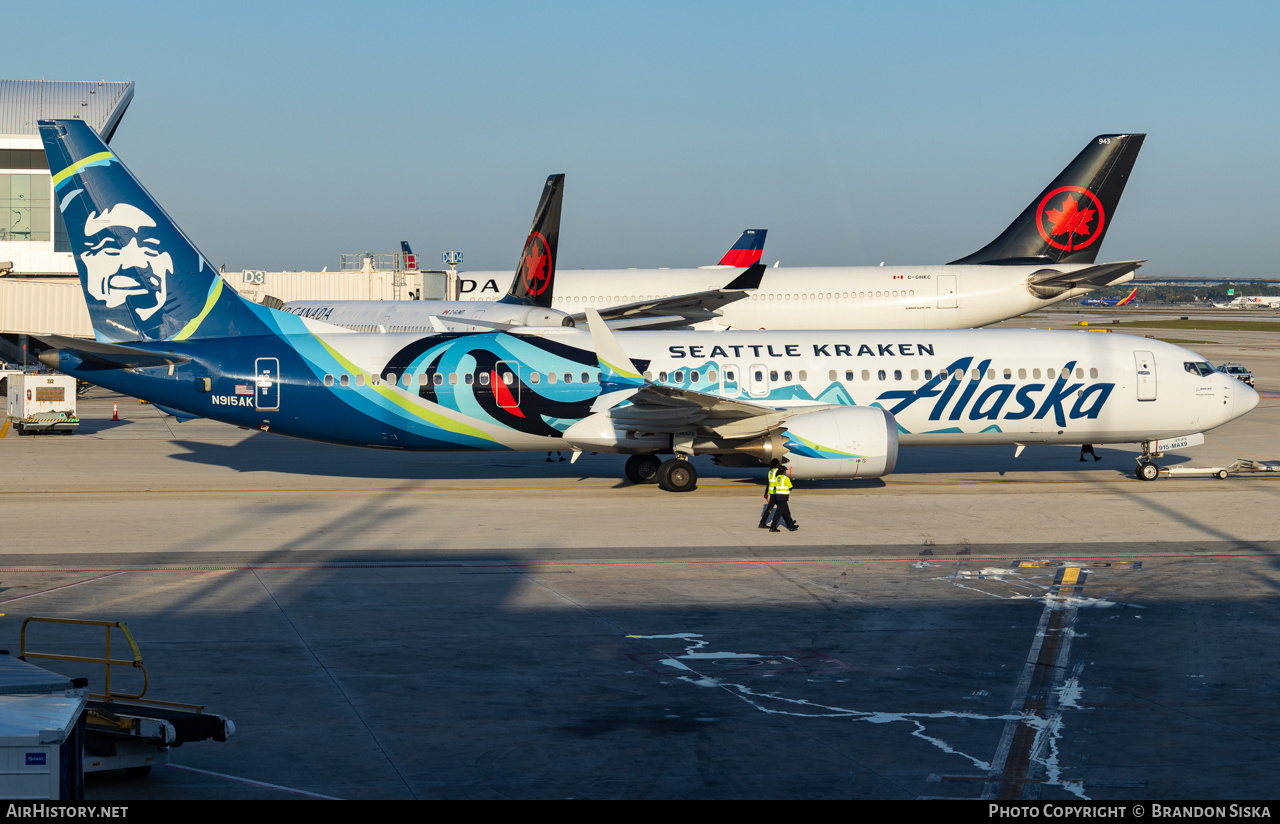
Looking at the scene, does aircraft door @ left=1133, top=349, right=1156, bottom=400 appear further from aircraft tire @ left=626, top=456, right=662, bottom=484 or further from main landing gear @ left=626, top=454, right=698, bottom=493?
aircraft tire @ left=626, top=456, right=662, bottom=484

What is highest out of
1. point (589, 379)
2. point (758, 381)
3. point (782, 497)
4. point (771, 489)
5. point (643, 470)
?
point (758, 381)

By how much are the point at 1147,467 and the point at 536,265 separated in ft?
91.3

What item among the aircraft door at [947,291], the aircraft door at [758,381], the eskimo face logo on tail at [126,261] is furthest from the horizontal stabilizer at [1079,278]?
the eskimo face logo on tail at [126,261]

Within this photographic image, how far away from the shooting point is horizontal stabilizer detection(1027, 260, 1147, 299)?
55.4m

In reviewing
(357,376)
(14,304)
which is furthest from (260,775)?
(14,304)

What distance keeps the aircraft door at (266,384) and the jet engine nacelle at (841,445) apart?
1322cm

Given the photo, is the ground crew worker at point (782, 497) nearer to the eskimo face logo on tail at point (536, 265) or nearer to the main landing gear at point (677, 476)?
the main landing gear at point (677, 476)

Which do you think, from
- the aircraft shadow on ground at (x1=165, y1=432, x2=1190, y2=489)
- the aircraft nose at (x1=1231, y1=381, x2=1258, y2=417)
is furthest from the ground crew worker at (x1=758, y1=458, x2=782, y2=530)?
the aircraft nose at (x1=1231, y1=381, x2=1258, y2=417)

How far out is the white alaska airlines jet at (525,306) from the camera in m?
50.4

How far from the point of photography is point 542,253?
169 feet

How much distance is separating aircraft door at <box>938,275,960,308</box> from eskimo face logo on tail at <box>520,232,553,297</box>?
20862 millimetres

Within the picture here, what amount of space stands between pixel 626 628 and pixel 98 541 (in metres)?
12.9

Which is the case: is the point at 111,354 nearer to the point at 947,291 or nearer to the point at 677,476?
the point at 677,476

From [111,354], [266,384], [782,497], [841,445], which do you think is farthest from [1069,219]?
[111,354]
